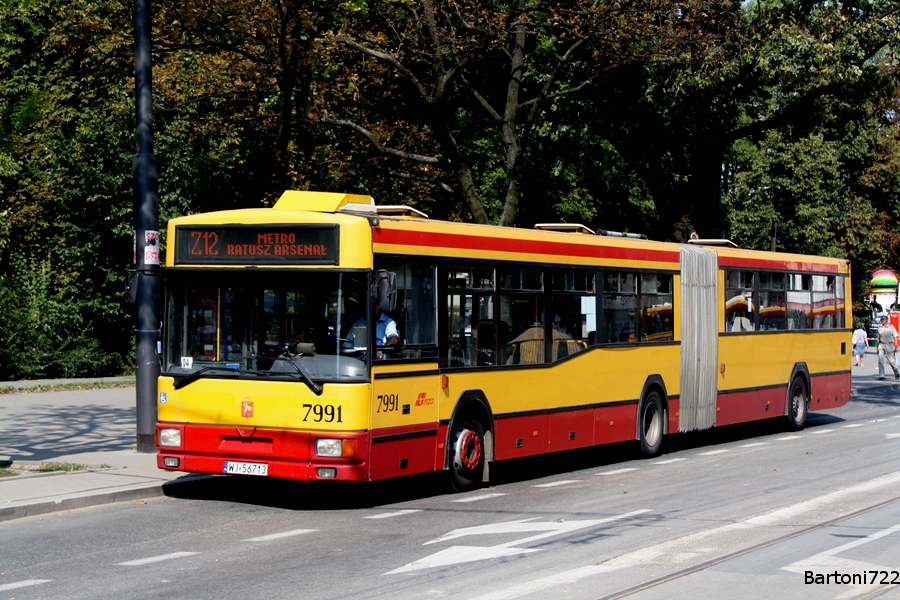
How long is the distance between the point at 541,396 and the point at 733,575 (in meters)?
6.40

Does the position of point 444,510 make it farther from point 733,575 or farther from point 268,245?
point 733,575

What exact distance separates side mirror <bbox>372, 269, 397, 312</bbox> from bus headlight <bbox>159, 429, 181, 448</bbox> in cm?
252

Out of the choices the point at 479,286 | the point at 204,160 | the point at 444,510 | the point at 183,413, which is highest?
the point at 204,160

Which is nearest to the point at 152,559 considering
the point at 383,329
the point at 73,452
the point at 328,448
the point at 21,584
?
the point at 21,584

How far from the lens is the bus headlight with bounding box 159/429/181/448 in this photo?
12.5 metres

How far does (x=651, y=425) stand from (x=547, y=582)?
9.70m

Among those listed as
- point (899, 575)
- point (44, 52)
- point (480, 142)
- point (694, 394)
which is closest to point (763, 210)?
point (480, 142)

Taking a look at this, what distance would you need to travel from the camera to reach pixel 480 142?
34906 mm

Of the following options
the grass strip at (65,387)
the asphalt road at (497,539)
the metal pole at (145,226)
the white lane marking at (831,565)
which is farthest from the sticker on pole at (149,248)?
the grass strip at (65,387)

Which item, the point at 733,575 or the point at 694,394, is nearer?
the point at 733,575

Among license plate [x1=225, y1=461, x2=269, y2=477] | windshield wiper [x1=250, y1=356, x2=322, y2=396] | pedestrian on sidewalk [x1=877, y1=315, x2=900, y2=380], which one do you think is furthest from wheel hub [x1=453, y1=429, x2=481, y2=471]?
pedestrian on sidewalk [x1=877, y1=315, x2=900, y2=380]

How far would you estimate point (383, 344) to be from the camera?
39.9 ft

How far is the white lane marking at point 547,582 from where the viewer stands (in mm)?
7902

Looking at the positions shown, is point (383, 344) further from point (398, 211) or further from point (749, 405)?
point (749, 405)
